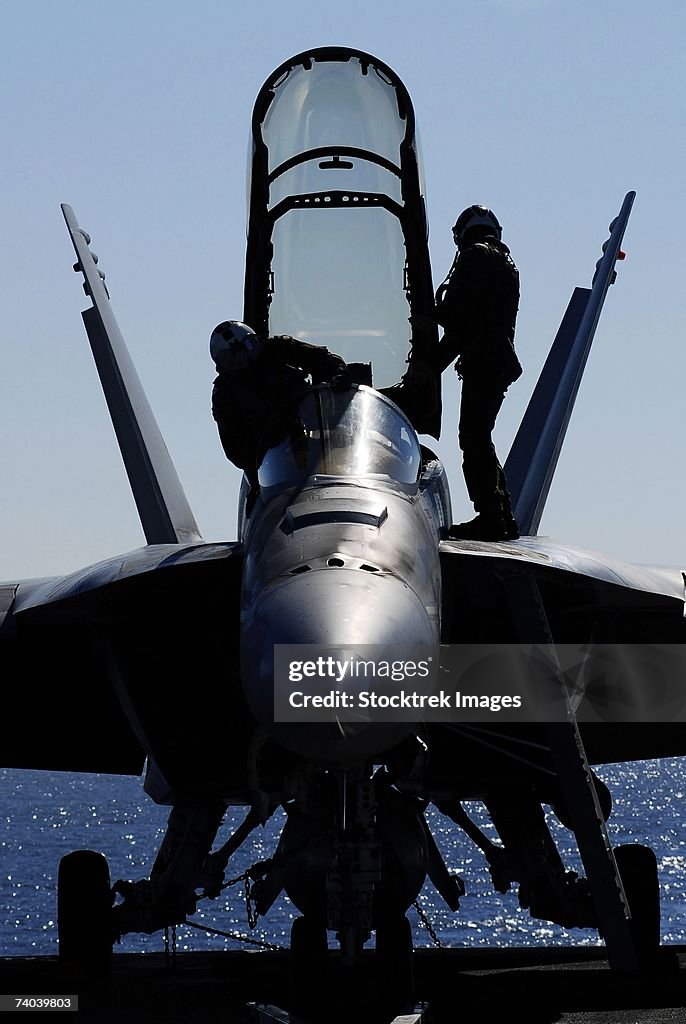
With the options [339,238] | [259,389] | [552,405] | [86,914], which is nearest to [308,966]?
[259,389]

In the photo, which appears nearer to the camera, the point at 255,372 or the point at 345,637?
the point at 345,637

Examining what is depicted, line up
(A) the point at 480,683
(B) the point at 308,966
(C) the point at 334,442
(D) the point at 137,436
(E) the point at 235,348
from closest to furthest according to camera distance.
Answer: (B) the point at 308,966 < (C) the point at 334,442 < (E) the point at 235,348 < (A) the point at 480,683 < (D) the point at 137,436

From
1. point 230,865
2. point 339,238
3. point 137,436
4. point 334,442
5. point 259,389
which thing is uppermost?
point 230,865

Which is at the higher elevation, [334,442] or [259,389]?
[259,389]

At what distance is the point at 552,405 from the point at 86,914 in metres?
6.42

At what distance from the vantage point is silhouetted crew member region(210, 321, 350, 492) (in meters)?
8.70

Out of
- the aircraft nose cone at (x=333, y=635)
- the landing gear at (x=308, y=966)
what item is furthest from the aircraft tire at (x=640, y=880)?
the aircraft nose cone at (x=333, y=635)

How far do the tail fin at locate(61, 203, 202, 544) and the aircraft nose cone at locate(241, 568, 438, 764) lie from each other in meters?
6.39

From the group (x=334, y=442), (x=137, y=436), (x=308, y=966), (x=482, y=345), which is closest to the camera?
(x=308, y=966)

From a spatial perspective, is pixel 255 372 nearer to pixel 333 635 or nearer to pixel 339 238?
pixel 333 635

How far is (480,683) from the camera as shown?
9242 millimetres

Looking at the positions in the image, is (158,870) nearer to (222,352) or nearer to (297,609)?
(222,352)

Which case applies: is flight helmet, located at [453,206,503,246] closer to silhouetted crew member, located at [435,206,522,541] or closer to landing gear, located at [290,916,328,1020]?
silhouetted crew member, located at [435,206,522,541]

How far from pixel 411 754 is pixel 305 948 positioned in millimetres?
1154
